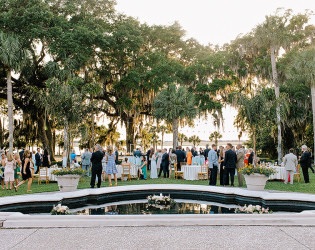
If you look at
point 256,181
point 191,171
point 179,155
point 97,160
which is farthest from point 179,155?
point 256,181

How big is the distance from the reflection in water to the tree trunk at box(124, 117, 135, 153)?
18.6m

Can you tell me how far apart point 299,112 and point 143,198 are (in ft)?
65.4

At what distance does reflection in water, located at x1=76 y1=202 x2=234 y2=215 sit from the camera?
287 inches

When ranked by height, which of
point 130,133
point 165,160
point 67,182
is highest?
point 130,133

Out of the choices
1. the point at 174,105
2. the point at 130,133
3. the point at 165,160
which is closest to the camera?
the point at 165,160

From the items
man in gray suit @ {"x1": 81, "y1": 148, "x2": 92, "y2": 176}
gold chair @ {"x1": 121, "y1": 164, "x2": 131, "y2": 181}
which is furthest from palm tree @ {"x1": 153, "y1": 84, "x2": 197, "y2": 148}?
gold chair @ {"x1": 121, "y1": 164, "x2": 131, "y2": 181}

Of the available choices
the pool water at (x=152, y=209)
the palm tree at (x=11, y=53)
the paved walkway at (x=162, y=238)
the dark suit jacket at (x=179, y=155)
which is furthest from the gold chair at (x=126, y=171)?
the palm tree at (x=11, y=53)

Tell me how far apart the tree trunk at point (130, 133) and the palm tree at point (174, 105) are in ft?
13.7

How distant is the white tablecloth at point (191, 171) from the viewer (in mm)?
13422

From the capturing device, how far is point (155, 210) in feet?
24.5

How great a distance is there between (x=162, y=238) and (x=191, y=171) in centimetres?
909

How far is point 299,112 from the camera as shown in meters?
24.8

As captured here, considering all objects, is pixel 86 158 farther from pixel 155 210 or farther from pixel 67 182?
pixel 155 210

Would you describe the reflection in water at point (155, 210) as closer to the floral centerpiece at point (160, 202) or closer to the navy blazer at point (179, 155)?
the floral centerpiece at point (160, 202)
